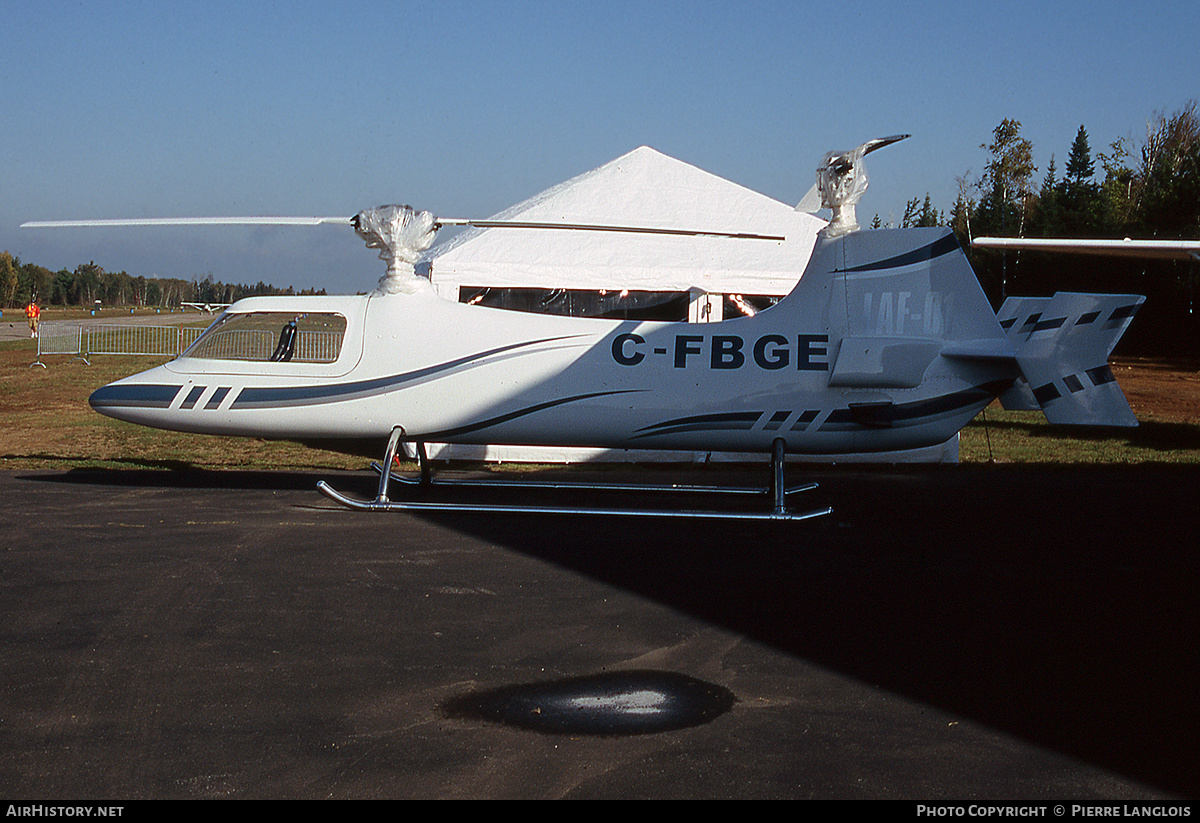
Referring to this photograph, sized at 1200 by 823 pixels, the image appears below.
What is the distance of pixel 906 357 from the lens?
27.2 ft

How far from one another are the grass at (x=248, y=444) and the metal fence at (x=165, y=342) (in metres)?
1.76

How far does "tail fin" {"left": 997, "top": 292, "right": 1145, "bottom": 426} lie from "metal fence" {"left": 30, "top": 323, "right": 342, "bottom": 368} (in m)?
6.37

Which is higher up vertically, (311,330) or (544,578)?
(311,330)

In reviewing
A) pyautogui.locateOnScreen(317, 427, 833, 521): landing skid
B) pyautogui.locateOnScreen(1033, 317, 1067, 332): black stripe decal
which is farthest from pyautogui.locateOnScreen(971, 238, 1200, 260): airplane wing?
pyautogui.locateOnScreen(317, 427, 833, 521): landing skid

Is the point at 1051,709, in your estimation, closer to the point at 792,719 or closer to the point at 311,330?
the point at 792,719

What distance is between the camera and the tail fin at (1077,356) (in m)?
7.91

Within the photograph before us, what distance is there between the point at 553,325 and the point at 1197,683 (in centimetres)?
577

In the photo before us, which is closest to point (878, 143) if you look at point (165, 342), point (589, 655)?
point (589, 655)

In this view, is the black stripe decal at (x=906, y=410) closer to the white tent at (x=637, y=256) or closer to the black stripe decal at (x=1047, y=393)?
the black stripe decal at (x=1047, y=393)

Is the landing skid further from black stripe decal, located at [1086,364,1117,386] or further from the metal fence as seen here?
black stripe decal, located at [1086,364,1117,386]

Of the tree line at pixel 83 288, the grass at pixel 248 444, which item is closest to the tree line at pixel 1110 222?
the grass at pixel 248 444

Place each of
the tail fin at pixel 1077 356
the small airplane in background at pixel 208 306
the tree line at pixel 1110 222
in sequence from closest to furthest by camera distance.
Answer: the tail fin at pixel 1077 356, the small airplane in background at pixel 208 306, the tree line at pixel 1110 222
